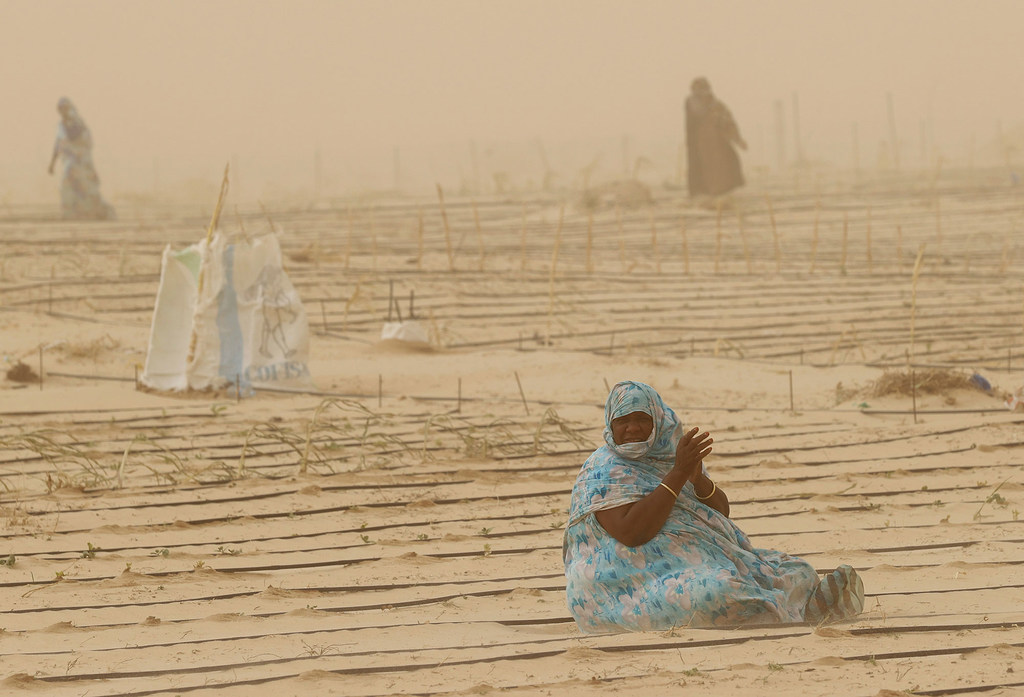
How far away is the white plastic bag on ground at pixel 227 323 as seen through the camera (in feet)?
22.6

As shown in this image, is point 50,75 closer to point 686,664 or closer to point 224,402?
point 224,402

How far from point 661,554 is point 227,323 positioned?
14.5ft

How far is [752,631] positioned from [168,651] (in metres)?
1.29

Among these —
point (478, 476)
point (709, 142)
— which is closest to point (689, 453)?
point (478, 476)

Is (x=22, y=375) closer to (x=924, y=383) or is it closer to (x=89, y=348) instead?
(x=89, y=348)

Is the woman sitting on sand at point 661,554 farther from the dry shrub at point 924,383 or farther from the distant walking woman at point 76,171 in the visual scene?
the distant walking woman at point 76,171

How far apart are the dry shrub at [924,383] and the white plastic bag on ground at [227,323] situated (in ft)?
9.95

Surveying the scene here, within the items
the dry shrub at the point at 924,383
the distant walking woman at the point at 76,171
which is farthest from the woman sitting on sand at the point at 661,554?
the distant walking woman at the point at 76,171

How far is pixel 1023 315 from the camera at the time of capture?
8695 mm

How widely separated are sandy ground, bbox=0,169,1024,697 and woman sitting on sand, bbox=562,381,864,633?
0.10m

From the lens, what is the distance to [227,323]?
693cm

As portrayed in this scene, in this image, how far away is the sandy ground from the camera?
104 inches

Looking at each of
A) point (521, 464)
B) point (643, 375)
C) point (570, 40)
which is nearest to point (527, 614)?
point (521, 464)

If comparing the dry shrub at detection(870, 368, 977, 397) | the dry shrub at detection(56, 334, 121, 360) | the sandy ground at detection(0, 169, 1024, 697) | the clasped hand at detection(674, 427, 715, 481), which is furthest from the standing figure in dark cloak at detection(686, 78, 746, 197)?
the clasped hand at detection(674, 427, 715, 481)
